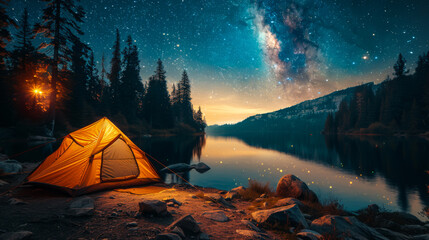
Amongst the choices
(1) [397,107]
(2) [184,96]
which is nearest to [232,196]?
(2) [184,96]

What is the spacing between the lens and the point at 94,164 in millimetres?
7059

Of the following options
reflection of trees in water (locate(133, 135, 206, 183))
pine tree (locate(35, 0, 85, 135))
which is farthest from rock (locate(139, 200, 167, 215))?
pine tree (locate(35, 0, 85, 135))

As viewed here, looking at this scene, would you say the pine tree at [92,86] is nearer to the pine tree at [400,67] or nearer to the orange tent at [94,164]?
the orange tent at [94,164]

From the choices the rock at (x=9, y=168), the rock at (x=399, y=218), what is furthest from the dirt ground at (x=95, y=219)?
the rock at (x=399, y=218)

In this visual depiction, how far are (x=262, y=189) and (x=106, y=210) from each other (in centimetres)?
746

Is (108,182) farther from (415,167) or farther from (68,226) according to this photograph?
(415,167)

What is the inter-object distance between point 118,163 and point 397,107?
83.6 m

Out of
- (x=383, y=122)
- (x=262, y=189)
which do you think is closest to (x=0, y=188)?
(x=262, y=189)

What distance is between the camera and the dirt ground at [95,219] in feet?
12.3

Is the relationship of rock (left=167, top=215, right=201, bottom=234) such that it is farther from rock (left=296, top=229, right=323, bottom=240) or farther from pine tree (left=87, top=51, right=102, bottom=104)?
pine tree (left=87, top=51, right=102, bottom=104)

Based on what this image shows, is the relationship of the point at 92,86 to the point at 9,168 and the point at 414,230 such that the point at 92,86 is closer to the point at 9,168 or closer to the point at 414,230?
the point at 9,168

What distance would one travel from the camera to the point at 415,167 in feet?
57.7

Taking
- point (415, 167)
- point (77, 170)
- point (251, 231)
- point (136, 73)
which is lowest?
point (415, 167)

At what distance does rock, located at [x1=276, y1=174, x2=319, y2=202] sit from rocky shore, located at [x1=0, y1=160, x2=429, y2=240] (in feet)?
3.75
